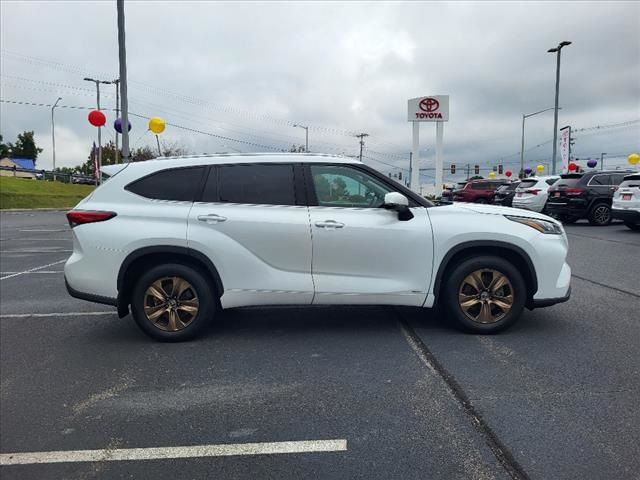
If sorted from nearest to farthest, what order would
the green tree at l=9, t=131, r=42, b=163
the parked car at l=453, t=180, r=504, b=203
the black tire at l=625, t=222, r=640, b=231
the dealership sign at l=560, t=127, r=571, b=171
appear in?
1. the black tire at l=625, t=222, r=640, b=231
2. the parked car at l=453, t=180, r=504, b=203
3. the dealership sign at l=560, t=127, r=571, b=171
4. the green tree at l=9, t=131, r=42, b=163

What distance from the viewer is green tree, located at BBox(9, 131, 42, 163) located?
96812 mm

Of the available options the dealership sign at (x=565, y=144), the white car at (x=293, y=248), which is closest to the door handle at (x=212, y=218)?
the white car at (x=293, y=248)

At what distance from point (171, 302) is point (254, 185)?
53.4 inches

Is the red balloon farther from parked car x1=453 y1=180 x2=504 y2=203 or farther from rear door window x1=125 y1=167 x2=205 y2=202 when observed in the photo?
rear door window x1=125 y1=167 x2=205 y2=202

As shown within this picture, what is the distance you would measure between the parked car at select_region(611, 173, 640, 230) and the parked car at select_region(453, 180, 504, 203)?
35.7 ft

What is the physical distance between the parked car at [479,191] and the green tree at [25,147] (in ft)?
310

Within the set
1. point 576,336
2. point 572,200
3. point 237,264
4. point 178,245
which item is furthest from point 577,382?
point 572,200

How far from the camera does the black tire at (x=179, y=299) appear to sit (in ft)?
15.6

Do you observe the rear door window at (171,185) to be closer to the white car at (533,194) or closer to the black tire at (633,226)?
the black tire at (633,226)

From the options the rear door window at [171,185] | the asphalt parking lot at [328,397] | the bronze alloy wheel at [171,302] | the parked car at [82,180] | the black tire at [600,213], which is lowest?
the asphalt parking lot at [328,397]

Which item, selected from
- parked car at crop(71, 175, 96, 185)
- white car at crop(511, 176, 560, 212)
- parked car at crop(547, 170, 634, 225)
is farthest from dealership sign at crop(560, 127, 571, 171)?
parked car at crop(71, 175, 96, 185)

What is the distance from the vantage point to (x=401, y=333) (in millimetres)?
5043

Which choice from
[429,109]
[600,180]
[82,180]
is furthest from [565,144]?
[82,180]

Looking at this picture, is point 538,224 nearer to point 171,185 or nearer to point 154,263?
point 171,185
